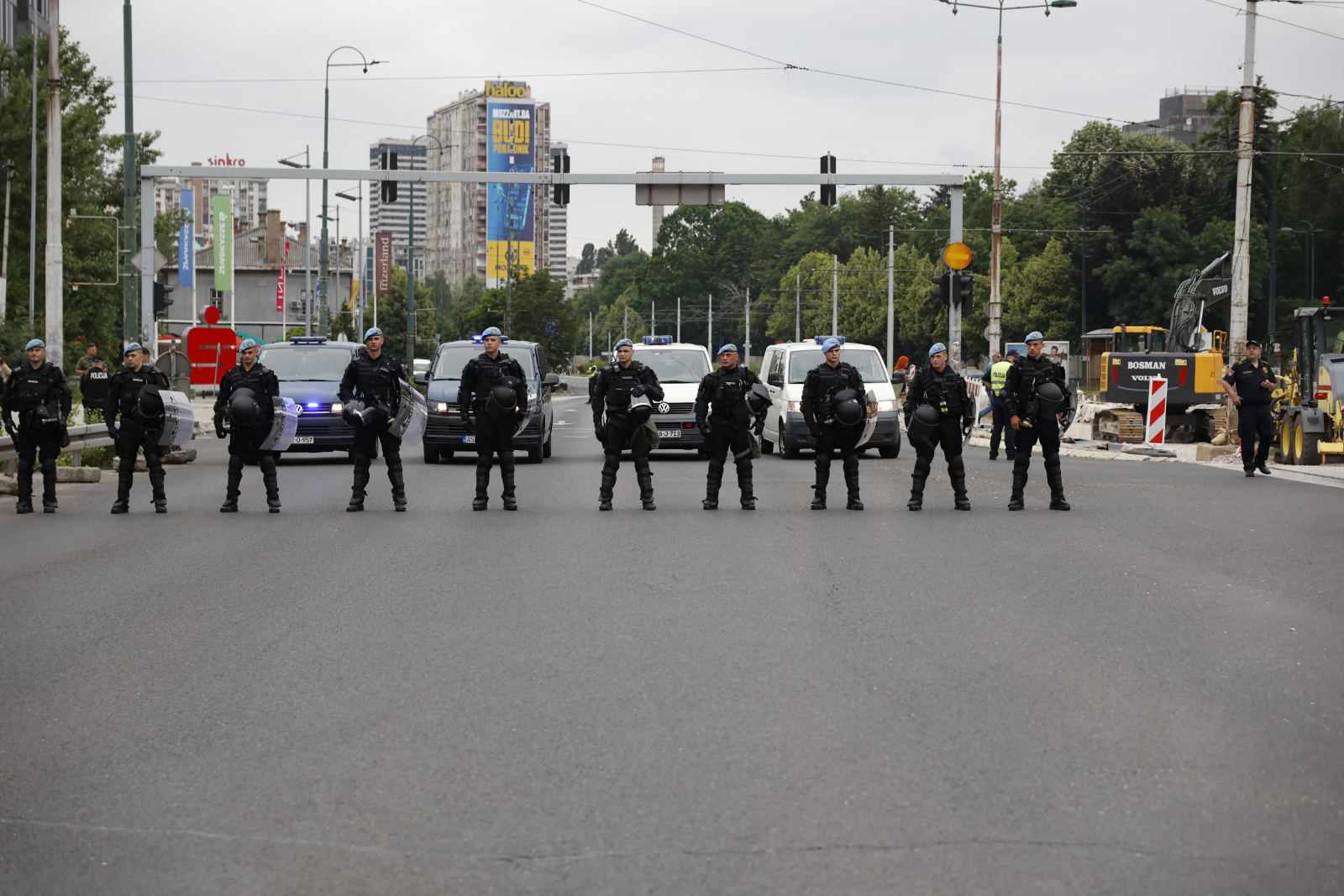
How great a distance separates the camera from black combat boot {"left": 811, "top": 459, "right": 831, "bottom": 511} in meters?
18.0

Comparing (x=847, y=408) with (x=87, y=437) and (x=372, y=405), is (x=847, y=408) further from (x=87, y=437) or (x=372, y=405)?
(x=87, y=437)

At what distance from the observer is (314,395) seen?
2617 cm

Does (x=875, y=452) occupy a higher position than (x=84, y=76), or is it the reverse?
(x=84, y=76)

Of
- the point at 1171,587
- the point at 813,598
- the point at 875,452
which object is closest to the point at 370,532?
the point at 813,598

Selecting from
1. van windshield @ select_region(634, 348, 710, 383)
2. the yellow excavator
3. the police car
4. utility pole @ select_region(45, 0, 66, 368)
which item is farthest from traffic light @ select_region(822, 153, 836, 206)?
utility pole @ select_region(45, 0, 66, 368)

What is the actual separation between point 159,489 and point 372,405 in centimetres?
222

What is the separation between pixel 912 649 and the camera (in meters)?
8.95

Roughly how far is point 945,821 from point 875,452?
25553 mm

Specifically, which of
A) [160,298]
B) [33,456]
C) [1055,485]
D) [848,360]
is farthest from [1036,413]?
[160,298]

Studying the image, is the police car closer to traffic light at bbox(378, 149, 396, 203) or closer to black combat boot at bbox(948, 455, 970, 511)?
traffic light at bbox(378, 149, 396, 203)

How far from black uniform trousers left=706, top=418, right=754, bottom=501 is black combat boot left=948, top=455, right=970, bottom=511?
202cm

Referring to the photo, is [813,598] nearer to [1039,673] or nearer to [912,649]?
[912,649]

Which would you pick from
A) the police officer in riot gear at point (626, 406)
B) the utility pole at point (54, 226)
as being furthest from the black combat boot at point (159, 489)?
the utility pole at point (54, 226)

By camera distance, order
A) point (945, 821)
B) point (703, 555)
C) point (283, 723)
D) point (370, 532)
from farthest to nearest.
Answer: point (370, 532)
point (703, 555)
point (283, 723)
point (945, 821)
